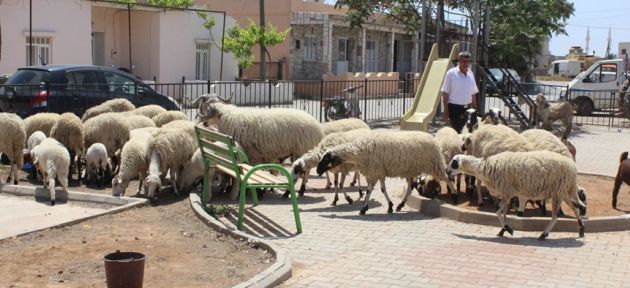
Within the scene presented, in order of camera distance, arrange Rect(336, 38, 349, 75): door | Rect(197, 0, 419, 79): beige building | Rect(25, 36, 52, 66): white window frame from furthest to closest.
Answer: Rect(336, 38, 349, 75): door < Rect(197, 0, 419, 79): beige building < Rect(25, 36, 52, 66): white window frame

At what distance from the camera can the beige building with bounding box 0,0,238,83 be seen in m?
25.1

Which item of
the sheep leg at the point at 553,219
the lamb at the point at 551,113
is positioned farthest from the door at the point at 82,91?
the lamb at the point at 551,113

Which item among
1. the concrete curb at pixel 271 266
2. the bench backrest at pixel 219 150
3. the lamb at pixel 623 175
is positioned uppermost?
the bench backrest at pixel 219 150

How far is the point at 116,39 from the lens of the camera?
31.1 meters

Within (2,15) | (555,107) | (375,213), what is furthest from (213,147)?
(2,15)

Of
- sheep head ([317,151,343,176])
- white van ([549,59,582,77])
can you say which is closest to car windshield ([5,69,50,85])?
sheep head ([317,151,343,176])

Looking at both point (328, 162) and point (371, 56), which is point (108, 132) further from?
point (371, 56)

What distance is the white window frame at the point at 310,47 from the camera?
41.9m

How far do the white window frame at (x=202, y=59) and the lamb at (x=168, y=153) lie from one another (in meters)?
22.7

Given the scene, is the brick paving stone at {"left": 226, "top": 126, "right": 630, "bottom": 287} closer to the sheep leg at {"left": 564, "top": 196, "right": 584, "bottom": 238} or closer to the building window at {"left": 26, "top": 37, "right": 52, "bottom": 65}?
the sheep leg at {"left": 564, "top": 196, "right": 584, "bottom": 238}

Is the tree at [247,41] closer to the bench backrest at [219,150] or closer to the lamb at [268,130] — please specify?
the lamb at [268,130]

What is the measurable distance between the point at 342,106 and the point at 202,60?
14076 millimetres

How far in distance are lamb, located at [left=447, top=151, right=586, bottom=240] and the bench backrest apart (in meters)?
2.98

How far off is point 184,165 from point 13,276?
4.61 meters
